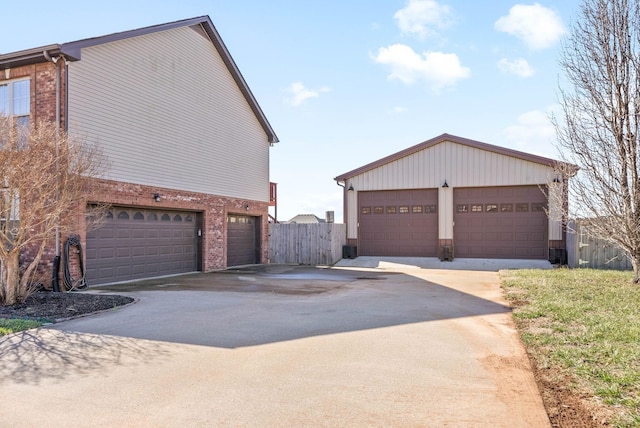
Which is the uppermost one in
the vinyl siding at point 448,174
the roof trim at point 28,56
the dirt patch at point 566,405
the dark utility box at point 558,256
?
the roof trim at point 28,56

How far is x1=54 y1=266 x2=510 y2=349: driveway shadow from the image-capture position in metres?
6.69

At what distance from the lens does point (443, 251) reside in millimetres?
19547

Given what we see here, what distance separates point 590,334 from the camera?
237 inches

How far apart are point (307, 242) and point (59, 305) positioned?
41.6 feet

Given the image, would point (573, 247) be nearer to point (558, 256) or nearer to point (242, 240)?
point (558, 256)

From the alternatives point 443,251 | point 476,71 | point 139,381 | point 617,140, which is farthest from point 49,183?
point 443,251

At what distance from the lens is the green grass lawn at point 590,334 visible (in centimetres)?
416

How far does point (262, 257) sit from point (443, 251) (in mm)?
8186

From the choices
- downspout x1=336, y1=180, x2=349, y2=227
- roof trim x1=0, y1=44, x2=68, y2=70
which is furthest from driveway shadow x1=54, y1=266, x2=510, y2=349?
downspout x1=336, y1=180, x2=349, y2=227

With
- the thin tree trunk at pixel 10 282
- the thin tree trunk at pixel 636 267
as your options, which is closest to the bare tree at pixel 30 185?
the thin tree trunk at pixel 10 282

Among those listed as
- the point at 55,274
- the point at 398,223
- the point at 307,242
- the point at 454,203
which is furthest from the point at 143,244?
the point at 454,203

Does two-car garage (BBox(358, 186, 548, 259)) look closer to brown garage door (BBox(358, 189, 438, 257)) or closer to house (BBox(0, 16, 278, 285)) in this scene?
brown garage door (BBox(358, 189, 438, 257))

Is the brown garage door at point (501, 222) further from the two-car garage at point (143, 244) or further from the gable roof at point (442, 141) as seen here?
the two-car garage at point (143, 244)

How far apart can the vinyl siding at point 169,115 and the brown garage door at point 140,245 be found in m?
1.13
